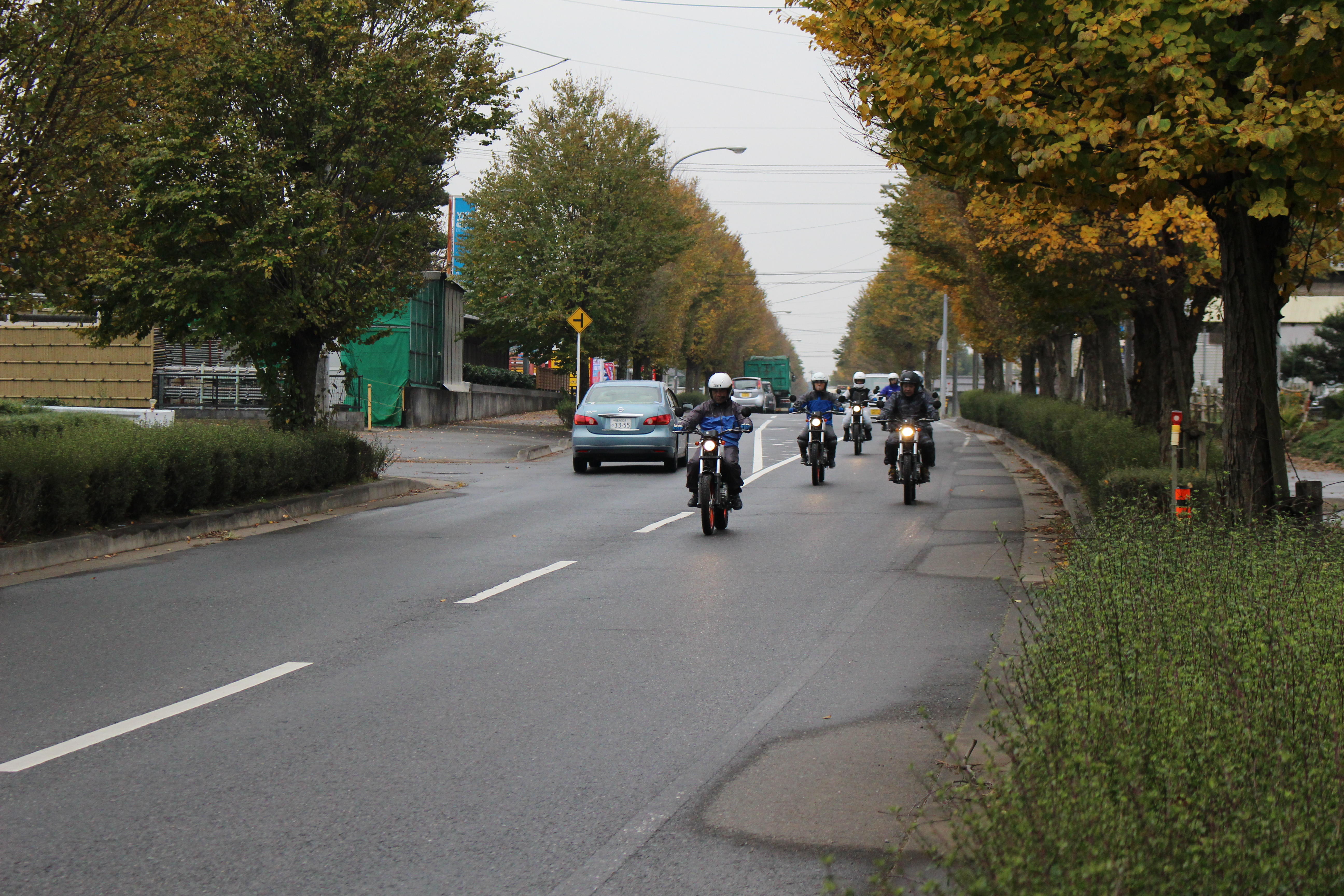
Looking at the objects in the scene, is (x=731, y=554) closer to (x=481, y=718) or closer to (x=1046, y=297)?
(x=481, y=718)

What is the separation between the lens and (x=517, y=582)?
36.2 ft

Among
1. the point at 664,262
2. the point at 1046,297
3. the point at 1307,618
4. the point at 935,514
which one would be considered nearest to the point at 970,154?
the point at 1307,618

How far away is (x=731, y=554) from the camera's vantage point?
1285 centimetres

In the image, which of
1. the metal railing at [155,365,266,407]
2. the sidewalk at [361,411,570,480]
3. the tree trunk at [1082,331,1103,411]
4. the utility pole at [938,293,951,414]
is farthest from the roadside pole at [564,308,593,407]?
the utility pole at [938,293,951,414]

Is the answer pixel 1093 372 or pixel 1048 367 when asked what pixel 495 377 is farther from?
pixel 1093 372

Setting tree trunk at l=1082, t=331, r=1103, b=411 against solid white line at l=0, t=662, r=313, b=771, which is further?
tree trunk at l=1082, t=331, r=1103, b=411

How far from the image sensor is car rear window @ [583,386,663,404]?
78.8ft

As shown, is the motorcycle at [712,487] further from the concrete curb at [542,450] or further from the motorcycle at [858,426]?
the motorcycle at [858,426]

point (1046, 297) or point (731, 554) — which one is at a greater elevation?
point (1046, 297)

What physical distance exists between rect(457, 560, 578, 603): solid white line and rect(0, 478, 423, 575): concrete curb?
13.4ft

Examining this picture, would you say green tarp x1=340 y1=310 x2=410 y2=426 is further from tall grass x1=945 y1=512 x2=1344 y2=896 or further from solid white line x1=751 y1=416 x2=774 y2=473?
tall grass x1=945 y1=512 x2=1344 y2=896

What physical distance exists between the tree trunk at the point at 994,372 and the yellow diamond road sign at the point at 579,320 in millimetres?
27342

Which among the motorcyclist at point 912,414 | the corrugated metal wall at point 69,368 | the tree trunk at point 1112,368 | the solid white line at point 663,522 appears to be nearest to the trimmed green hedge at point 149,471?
the solid white line at point 663,522

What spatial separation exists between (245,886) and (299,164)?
15.1 m
